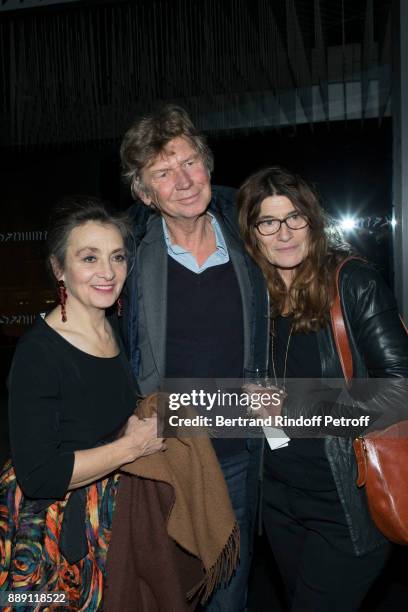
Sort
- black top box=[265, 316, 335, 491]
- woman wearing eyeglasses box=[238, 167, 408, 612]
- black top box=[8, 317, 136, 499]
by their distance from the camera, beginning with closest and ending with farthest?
black top box=[8, 317, 136, 499], woman wearing eyeglasses box=[238, 167, 408, 612], black top box=[265, 316, 335, 491]

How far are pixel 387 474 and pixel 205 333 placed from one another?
2.79 feet

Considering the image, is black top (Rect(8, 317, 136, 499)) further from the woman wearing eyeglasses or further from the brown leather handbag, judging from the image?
the brown leather handbag

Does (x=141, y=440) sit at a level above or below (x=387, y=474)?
above

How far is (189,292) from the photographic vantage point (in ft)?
7.13

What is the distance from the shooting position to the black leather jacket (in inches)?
64.3

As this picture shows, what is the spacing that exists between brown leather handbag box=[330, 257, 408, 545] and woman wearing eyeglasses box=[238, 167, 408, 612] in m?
0.07

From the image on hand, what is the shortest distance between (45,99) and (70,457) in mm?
3333

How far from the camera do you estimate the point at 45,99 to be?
409cm

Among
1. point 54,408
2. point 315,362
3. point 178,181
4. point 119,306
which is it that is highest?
point 178,181

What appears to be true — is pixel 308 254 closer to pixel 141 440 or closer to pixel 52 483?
pixel 141 440

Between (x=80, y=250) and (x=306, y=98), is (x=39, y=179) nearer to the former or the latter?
(x=306, y=98)

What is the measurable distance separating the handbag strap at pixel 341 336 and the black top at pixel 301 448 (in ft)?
0.28

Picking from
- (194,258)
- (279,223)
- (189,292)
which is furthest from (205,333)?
(279,223)

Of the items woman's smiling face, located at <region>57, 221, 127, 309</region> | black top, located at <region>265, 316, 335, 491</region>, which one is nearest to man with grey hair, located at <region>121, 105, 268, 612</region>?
black top, located at <region>265, 316, 335, 491</region>
